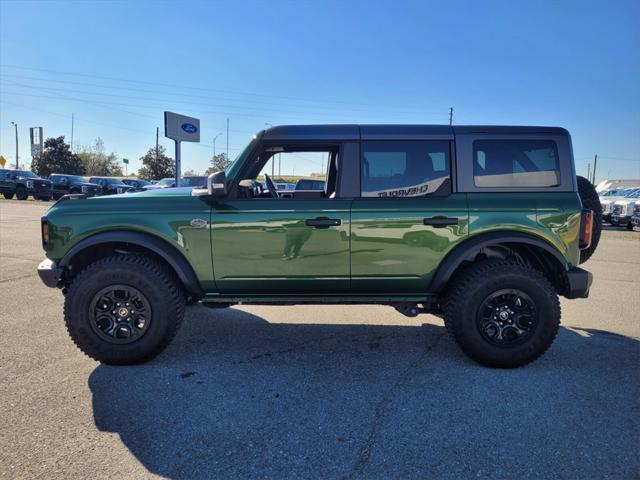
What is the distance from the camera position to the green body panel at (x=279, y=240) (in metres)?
3.58

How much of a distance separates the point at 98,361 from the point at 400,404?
2.49 m

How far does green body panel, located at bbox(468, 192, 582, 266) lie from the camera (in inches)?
143

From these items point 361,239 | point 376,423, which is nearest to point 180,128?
point 361,239

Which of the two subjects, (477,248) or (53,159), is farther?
(53,159)

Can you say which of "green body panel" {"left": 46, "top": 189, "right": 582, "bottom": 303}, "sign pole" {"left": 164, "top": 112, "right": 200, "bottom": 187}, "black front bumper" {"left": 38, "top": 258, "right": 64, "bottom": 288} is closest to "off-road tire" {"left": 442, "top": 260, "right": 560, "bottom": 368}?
"green body panel" {"left": 46, "top": 189, "right": 582, "bottom": 303}

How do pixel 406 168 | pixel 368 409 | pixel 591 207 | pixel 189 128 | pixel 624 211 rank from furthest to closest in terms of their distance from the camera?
pixel 189 128 → pixel 624 211 → pixel 591 207 → pixel 406 168 → pixel 368 409

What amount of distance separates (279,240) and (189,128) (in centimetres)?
1783

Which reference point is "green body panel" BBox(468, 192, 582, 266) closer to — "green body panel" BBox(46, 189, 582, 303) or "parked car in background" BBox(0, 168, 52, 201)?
"green body panel" BBox(46, 189, 582, 303)

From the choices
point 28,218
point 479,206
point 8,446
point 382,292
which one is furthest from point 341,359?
point 28,218

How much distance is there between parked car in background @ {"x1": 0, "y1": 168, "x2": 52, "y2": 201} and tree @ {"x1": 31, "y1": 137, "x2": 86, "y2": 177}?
33.4 meters

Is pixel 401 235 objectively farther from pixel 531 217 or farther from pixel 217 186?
pixel 217 186

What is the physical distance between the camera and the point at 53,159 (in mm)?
55250

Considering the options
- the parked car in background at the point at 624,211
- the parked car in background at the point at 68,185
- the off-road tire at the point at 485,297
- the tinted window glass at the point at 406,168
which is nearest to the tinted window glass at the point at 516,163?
the tinted window glass at the point at 406,168

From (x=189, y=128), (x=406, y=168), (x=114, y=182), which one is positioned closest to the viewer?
(x=406, y=168)
